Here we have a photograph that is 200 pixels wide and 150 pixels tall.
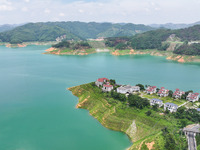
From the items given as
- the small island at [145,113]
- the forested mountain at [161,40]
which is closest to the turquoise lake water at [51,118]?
the small island at [145,113]

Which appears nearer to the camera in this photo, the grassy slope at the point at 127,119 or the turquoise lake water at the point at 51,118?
the grassy slope at the point at 127,119

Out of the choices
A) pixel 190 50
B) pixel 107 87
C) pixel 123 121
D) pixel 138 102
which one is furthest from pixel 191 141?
pixel 190 50

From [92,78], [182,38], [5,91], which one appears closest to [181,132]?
[92,78]

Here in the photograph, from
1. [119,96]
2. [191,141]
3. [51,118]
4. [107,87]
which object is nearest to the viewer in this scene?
[191,141]

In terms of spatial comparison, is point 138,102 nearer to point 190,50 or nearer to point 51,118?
point 51,118

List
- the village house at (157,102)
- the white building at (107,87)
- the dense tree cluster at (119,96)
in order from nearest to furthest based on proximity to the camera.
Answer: the village house at (157,102)
the dense tree cluster at (119,96)
the white building at (107,87)

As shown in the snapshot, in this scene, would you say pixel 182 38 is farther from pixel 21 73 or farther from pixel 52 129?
pixel 52 129

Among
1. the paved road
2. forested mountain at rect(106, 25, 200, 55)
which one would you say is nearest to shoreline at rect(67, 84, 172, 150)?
the paved road

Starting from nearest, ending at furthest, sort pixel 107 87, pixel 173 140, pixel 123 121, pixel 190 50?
pixel 173 140 < pixel 123 121 < pixel 107 87 < pixel 190 50

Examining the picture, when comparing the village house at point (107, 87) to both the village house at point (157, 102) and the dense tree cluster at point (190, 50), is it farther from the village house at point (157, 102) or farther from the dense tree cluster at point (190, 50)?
the dense tree cluster at point (190, 50)
